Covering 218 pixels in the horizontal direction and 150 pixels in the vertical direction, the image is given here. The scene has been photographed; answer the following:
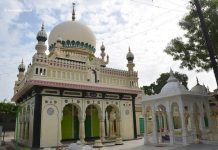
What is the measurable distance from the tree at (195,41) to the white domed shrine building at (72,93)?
7.03 m

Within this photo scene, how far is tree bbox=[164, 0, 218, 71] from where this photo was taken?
46.2 feet

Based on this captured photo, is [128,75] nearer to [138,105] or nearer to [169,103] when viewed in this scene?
[138,105]

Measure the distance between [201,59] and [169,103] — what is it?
4.33 meters

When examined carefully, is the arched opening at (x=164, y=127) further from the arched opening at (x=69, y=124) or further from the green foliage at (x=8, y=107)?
the green foliage at (x=8, y=107)

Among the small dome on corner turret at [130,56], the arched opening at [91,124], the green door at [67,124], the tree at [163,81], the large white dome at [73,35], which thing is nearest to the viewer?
the green door at [67,124]

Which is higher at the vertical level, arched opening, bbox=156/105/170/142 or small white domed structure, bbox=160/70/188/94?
small white domed structure, bbox=160/70/188/94

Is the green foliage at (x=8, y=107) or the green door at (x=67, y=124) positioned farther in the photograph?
the green foliage at (x=8, y=107)

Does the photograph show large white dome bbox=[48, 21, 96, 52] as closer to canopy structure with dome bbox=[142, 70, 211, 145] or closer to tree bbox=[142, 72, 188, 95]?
canopy structure with dome bbox=[142, 70, 211, 145]

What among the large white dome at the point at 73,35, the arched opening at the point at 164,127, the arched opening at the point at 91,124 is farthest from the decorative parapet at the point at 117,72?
the arched opening at the point at 164,127

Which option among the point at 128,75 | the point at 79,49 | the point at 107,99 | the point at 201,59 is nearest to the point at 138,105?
the point at 128,75

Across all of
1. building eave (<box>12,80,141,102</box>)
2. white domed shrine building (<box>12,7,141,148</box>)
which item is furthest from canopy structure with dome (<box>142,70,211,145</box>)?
white domed shrine building (<box>12,7,141,148</box>)

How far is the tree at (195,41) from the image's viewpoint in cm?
1409

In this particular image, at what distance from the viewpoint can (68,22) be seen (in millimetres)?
24844

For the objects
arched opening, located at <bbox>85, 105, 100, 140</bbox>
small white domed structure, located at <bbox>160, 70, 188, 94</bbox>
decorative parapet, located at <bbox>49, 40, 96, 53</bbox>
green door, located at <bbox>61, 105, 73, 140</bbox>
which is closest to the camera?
small white domed structure, located at <bbox>160, 70, 188, 94</bbox>
